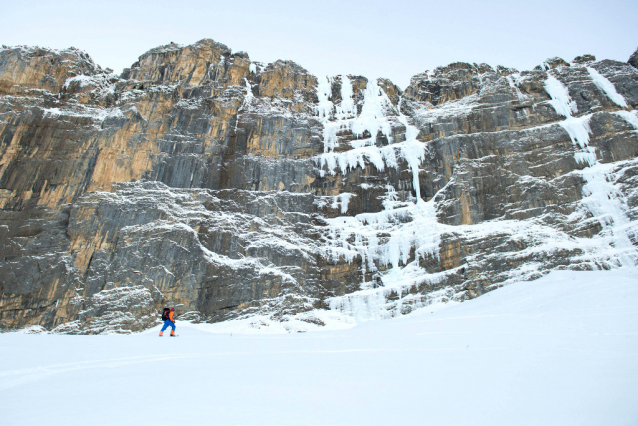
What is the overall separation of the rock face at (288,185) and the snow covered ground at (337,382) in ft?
53.1

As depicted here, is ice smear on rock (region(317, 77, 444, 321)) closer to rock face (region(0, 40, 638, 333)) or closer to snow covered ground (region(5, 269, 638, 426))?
rock face (region(0, 40, 638, 333))

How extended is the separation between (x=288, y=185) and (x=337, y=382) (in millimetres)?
24629

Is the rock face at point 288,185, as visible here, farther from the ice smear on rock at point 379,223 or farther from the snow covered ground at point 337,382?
the snow covered ground at point 337,382

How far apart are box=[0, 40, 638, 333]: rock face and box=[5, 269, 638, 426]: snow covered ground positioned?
53.1 feet

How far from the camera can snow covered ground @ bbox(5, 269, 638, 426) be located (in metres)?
3.07

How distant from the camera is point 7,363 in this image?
4.94 meters

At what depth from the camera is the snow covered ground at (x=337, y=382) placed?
10.1 ft

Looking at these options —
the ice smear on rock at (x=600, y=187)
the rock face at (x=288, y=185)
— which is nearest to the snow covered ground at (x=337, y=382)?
the rock face at (x=288, y=185)

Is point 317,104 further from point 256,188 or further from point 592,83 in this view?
point 592,83

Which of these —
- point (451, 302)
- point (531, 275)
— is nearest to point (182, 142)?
point (451, 302)

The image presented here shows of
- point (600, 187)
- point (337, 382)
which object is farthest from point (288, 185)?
point (337, 382)

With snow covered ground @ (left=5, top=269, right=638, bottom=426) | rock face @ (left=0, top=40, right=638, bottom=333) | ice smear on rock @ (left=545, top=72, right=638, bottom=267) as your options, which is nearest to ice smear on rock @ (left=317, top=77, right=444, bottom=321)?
rock face @ (left=0, top=40, right=638, bottom=333)

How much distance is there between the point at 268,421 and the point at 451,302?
1975 centimetres

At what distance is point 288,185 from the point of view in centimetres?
2822
